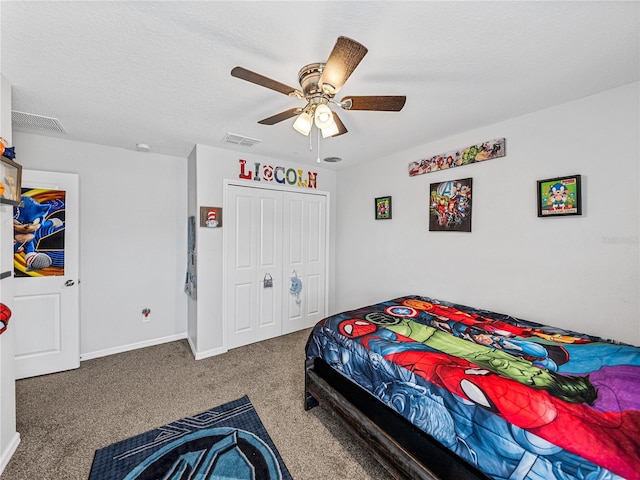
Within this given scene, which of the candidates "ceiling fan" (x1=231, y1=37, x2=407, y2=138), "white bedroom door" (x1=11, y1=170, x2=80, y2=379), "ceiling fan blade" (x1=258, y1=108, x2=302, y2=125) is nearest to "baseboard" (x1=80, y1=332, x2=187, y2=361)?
"white bedroom door" (x1=11, y1=170, x2=80, y2=379)

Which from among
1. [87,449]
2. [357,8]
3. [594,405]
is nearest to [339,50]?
[357,8]

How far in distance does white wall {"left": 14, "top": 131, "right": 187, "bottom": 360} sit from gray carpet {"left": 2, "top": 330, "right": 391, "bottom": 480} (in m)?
0.34

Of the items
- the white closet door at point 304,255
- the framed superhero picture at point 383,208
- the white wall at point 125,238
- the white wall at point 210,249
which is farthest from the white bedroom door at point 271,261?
the framed superhero picture at point 383,208

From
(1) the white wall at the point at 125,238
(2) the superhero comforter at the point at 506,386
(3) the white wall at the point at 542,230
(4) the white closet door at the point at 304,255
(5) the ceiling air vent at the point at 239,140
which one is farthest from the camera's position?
(4) the white closet door at the point at 304,255

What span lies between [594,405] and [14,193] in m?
3.33

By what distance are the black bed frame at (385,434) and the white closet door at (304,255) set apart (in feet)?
5.82

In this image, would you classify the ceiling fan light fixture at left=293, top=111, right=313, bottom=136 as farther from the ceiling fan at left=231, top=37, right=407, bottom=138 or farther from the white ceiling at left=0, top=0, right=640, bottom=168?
the white ceiling at left=0, top=0, right=640, bottom=168

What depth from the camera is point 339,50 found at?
1089 millimetres

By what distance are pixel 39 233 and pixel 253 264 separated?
2.13 m

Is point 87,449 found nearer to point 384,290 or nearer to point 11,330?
point 11,330

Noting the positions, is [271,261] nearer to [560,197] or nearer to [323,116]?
[323,116]

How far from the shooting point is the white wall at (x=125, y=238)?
288 centimetres

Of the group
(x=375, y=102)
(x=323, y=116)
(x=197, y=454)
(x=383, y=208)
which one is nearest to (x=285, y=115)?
(x=323, y=116)

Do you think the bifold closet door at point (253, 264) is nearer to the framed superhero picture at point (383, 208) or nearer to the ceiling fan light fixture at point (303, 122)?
the framed superhero picture at point (383, 208)
